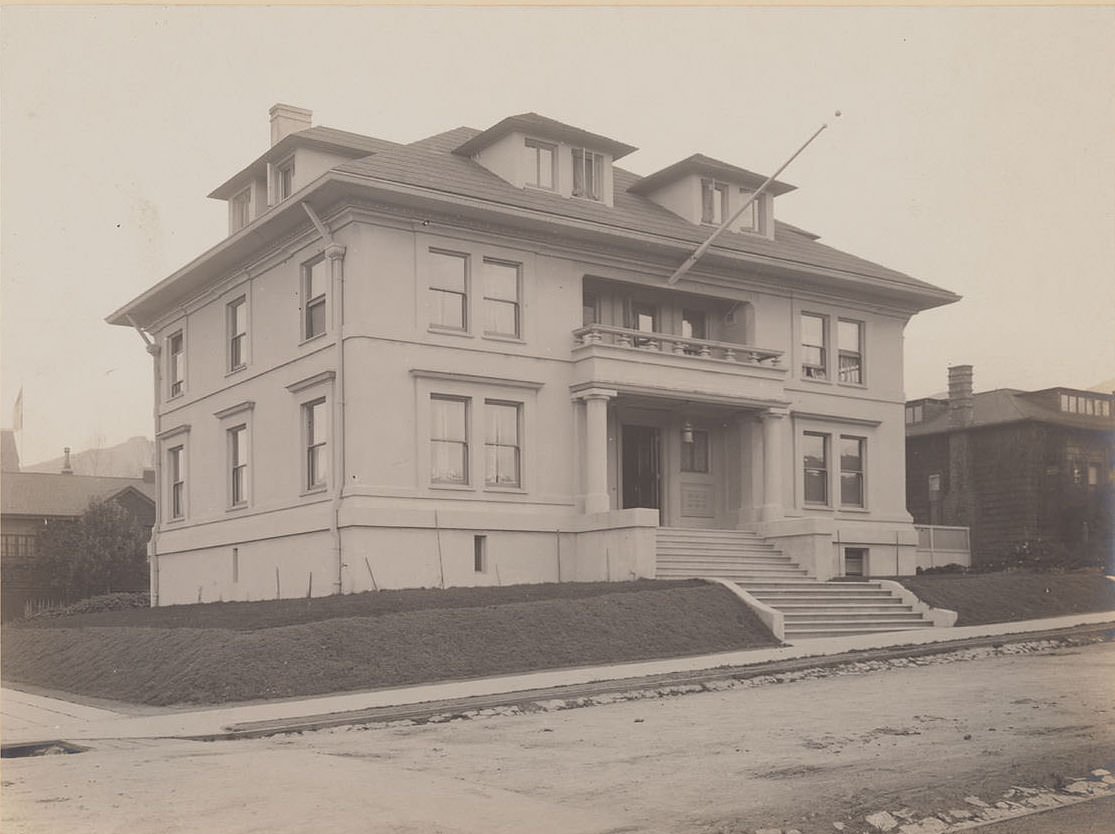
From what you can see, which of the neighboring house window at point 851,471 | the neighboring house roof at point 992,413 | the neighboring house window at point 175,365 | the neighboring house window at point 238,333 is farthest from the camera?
the neighboring house roof at point 992,413

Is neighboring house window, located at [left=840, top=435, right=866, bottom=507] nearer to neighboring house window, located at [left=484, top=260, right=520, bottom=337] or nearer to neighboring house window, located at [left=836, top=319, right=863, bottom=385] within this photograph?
neighboring house window, located at [left=836, top=319, right=863, bottom=385]

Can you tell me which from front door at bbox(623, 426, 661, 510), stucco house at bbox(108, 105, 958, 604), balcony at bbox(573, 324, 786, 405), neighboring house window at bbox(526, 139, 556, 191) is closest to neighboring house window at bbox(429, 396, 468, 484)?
stucco house at bbox(108, 105, 958, 604)

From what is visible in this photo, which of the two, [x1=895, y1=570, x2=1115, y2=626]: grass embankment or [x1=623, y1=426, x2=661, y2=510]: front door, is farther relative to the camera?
[x1=623, y1=426, x2=661, y2=510]: front door

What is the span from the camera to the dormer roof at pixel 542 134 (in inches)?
1073

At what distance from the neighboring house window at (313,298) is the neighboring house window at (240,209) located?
5378mm

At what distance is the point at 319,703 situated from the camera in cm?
1466

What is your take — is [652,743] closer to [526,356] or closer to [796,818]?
[796,818]

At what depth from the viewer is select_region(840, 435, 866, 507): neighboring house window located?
105 feet

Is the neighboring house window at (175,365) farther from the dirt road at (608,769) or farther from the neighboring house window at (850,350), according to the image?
the dirt road at (608,769)

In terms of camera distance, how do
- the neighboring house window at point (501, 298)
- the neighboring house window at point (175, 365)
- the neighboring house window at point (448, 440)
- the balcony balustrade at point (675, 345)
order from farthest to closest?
the neighboring house window at point (175, 365) → the balcony balustrade at point (675, 345) → the neighboring house window at point (501, 298) → the neighboring house window at point (448, 440)

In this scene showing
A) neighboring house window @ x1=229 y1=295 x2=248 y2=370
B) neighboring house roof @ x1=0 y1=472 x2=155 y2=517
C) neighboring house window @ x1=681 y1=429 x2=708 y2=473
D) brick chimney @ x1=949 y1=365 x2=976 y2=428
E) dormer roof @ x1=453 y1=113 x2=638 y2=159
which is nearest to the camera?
dormer roof @ x1=453 y1=113 x2=638 y2=159

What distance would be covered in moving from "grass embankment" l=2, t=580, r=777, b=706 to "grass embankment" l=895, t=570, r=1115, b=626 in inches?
210

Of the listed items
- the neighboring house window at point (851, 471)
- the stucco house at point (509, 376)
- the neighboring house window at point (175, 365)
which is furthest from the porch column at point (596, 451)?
the neighboring house window at point (175, 365)

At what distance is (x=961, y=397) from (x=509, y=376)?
21.5m
